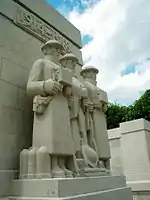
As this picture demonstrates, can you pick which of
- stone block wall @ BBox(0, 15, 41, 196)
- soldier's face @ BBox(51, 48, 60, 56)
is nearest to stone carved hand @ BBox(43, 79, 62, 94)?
stone block wall @ BBox(0, 15, 41, 196)

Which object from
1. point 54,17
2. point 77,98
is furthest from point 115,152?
point 54,17

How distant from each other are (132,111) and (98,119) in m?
14.0

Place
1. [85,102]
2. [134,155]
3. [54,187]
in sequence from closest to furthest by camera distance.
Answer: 1. [54,187]
2. [85,102]
3. [134,155]

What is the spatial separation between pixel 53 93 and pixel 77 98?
2.40ft

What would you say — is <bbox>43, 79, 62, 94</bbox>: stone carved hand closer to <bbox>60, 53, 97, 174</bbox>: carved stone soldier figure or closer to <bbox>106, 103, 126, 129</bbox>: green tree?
<bbox>60, 53, 97, 174</bbox>: carved stone soldier figure

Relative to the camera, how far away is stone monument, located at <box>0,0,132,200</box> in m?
2.93

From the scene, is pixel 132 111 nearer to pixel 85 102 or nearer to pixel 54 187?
pixel 85 102

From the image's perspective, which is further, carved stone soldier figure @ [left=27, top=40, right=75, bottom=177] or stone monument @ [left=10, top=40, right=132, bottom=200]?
carved stone soldier figure @ [left=27, top=40, right=75, bottom=177]

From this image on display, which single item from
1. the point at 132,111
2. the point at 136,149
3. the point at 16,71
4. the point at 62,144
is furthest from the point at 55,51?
the point at 132,111

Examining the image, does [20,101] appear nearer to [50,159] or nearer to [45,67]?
[45,67]

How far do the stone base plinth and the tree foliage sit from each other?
13692 millimetres

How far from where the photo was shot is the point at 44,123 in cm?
316

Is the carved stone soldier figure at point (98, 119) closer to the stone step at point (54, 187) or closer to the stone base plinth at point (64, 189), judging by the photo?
the stone base plinth at point (64, 189)

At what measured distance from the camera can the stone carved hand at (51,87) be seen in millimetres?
3141
